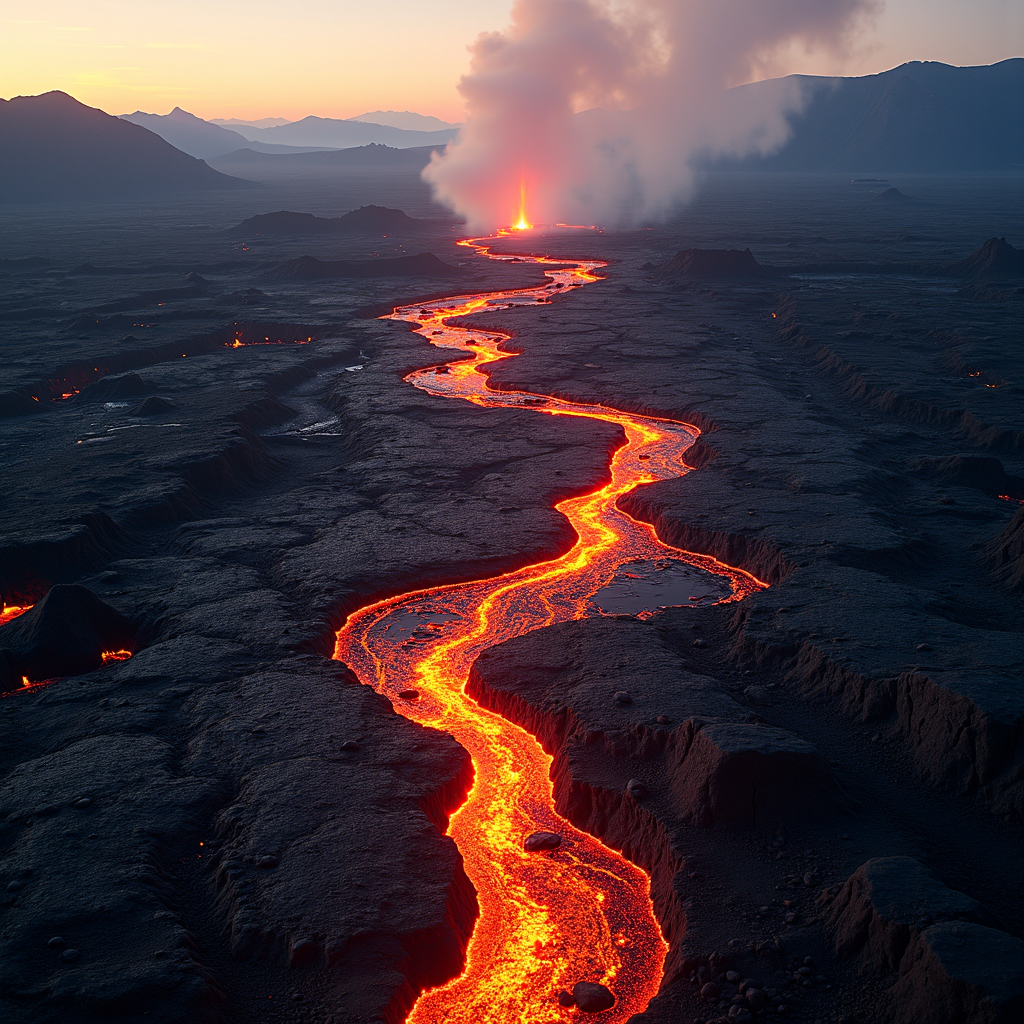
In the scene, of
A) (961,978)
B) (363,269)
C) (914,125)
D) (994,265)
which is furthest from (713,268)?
(914,125)

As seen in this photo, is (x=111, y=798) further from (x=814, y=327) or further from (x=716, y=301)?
(x=716, y=301)

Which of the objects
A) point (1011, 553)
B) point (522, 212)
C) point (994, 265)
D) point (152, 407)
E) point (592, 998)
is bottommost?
point (592, 998)

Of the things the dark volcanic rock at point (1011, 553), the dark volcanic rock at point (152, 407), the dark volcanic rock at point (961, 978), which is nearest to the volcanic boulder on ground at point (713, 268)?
the dark volcanic rock at point (152, 407)

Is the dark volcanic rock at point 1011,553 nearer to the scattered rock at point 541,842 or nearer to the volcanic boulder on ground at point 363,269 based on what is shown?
the scattered rock at point 541,842

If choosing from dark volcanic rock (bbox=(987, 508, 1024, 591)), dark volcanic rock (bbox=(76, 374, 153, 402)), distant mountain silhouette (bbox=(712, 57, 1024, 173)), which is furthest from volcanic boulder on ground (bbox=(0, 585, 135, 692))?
distant mountain silhouette (bbox=(712, 57, 1024, 173))

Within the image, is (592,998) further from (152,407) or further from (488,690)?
(152,407)

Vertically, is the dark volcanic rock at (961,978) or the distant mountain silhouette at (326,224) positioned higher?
the distant mountain silhouette at (326,224)
